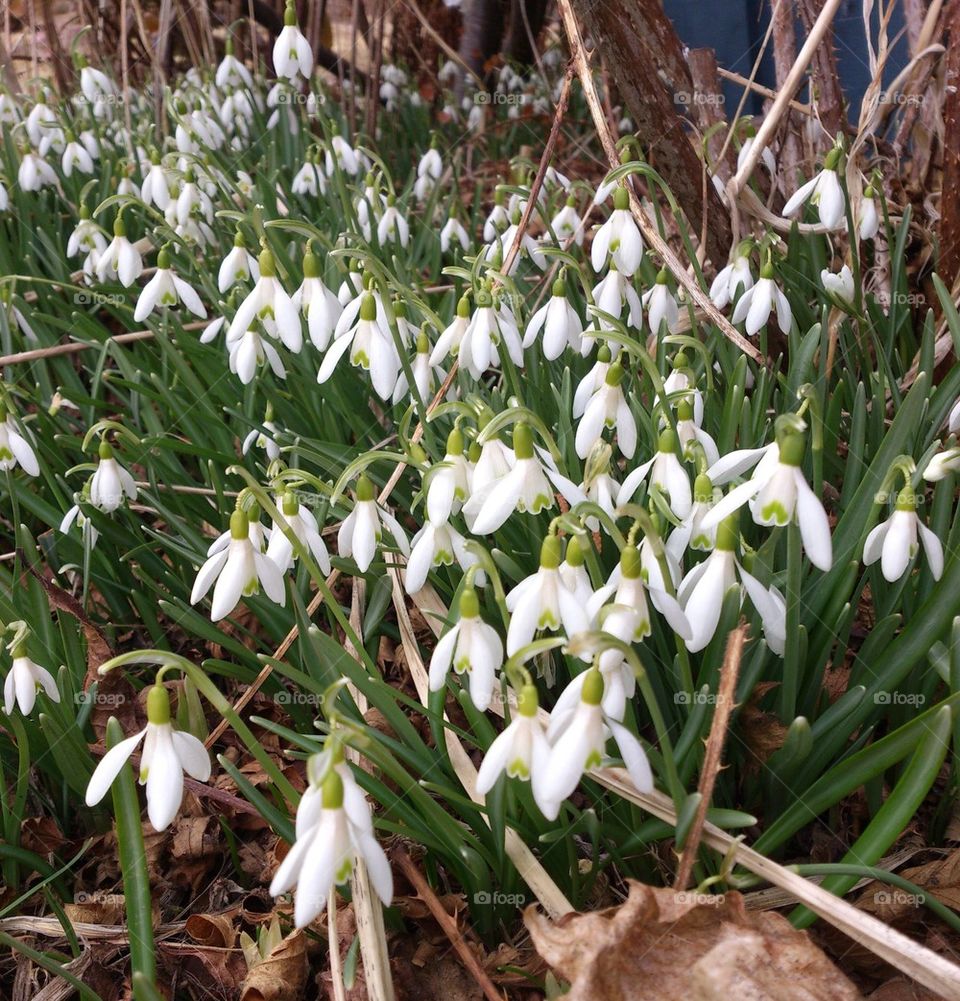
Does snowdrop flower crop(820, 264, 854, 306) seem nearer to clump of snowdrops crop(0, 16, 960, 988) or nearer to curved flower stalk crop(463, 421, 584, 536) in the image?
clump of snowdrops crop(0, 16, 960, 988)

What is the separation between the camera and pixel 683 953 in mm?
1206

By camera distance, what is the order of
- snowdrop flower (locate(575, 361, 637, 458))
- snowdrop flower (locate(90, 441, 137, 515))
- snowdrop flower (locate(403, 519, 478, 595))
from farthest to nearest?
snowdrop flower (locate(90, 441, 137, 515))
snowdrop flower (locate(575, 361, 637, 458))
snowdrop flower (locate(403, 519, 478, 595))

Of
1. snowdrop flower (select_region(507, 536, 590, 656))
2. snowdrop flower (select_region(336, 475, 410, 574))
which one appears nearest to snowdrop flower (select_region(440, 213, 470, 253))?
snowdrop flower (select_region(336, 475, 410, 574))

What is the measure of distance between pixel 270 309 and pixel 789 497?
1067 mm

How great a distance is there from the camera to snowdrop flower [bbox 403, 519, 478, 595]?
1.38m

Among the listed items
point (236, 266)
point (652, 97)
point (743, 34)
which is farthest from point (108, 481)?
point (743, 34)

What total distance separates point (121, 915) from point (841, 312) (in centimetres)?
183

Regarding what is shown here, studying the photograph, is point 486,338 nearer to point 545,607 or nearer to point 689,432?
point 689,432

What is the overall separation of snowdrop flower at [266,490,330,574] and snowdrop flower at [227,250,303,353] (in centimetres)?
48

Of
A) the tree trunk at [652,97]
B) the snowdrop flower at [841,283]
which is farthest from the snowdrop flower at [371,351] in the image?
the snowdrop flower at [841,283]

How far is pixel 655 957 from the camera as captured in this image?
→ 1.21m

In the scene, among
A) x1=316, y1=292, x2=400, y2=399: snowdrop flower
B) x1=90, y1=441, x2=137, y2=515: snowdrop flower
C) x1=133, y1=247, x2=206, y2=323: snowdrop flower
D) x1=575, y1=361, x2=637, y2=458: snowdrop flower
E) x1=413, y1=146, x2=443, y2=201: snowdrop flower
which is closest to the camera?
x1=575, y1=361, x2=637, y2=458: snowdrop flower

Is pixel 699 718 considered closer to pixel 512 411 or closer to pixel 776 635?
pixel 776 635

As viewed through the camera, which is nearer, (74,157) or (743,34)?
(74,157)
